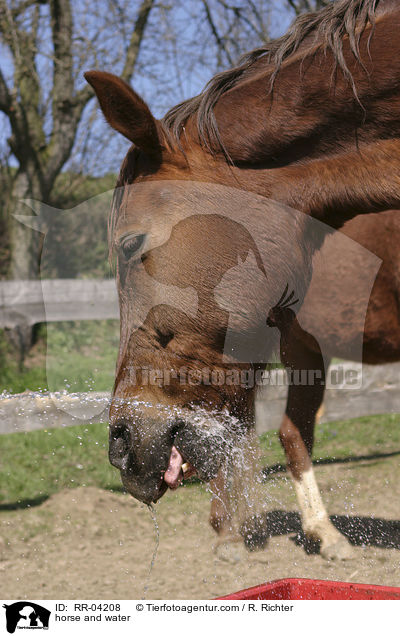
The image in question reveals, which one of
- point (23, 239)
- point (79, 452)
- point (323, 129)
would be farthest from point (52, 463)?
point (23, 239)

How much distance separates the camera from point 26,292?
4957mm

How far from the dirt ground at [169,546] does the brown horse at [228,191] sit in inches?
43.0

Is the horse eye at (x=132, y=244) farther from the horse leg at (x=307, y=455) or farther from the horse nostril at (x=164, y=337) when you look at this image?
the horse leg at (x=307, y=455)

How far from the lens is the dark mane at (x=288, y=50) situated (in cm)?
172

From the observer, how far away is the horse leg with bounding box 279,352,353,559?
3115 mm

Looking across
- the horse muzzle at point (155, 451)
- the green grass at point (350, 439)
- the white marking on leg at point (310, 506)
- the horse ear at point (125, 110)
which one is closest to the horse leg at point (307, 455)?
the white marking on leg at point (310, 506)

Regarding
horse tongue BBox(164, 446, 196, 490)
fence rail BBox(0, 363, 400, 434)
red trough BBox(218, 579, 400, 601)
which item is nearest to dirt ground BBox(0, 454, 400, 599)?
fence rail BBox(0, 363, 400, 434)

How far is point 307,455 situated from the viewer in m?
3.29
